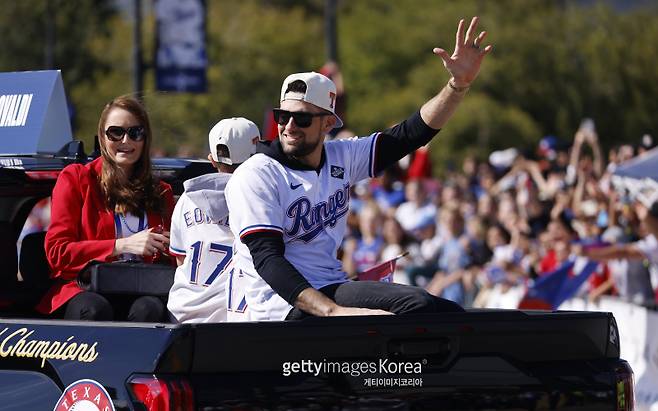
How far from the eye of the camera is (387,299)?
18.6 ft

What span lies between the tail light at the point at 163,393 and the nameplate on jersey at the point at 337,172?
164 cm

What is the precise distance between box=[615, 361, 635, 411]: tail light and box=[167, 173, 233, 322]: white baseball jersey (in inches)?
70.8

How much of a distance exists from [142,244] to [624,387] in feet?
7.76

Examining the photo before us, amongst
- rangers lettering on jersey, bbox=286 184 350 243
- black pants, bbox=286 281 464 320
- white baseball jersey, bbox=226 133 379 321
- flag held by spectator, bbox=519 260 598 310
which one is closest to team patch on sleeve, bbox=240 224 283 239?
white baseball jersey, bbox=226 133 379 321

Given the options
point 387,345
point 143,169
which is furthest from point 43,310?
point 387,345

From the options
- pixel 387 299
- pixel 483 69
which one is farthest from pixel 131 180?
pixel 483 69

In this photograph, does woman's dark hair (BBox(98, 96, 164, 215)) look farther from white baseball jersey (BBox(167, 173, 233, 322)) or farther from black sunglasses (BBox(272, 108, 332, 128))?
black sunglasses (BBox(272, 108, 332, 128))

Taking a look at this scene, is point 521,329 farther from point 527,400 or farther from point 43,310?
point 43,310

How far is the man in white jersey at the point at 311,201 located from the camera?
18.6ft

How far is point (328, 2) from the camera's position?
30328 millimetres

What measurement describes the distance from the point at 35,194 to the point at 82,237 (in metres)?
0.55

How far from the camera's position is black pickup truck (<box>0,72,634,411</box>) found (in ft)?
16.4

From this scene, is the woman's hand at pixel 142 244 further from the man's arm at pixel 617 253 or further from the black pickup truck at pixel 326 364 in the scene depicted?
the man's arm at pixel 617 253

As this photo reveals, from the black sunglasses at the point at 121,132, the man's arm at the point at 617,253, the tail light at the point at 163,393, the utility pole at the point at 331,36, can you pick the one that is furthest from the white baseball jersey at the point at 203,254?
the utility pole at the point at 331,36
